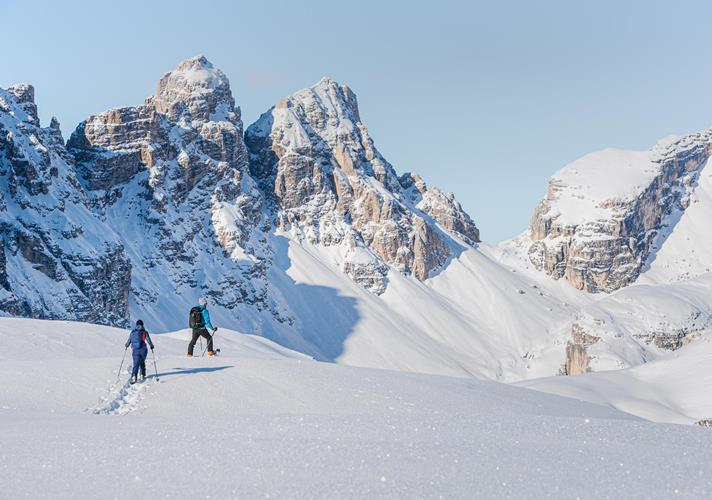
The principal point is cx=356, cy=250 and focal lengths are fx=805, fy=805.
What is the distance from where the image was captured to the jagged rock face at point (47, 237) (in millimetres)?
151375

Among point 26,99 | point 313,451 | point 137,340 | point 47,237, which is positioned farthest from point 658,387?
point 26,99

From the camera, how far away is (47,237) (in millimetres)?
166375

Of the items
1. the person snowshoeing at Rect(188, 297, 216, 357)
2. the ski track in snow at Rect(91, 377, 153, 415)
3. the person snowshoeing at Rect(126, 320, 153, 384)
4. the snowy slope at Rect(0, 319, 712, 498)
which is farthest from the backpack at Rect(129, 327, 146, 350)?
the person snowshoeing at Rect(188, 297, 216, 357)

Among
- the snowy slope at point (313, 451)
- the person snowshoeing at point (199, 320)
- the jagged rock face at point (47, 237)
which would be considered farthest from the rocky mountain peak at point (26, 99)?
the snowy slope at point (313, 451)

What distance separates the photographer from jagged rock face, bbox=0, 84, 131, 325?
151 metres

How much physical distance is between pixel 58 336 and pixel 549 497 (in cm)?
2907

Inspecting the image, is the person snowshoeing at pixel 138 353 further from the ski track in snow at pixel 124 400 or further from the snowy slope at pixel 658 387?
the snowy slope at pixel 658 387

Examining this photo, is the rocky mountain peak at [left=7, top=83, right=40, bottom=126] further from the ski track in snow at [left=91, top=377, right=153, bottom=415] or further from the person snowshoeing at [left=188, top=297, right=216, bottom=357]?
the ski track in snow at [left=91, top=377, right=153, bottom=415]

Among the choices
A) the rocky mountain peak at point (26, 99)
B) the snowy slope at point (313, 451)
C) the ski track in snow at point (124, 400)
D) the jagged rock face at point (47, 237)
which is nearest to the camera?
the snowy slope at point (313, 451)

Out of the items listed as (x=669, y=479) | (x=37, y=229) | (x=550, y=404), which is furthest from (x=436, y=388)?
(x=37, y=229)

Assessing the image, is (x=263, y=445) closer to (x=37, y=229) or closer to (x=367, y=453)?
(x=367, y=453)

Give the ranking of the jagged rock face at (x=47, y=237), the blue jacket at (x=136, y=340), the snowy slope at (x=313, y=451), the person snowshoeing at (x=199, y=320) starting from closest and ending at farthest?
the snowy slope at (x=313, y=451) < the blue jacket at (x=136, y=340) < the person snowshoeing at (x=199, y=320) < the jagged rock face at (x=47, y=237)

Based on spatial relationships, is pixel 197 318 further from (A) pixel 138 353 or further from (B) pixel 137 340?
(A) pixel 138 353

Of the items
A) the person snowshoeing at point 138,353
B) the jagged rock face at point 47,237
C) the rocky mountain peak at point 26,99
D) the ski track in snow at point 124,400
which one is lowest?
the ski track in snow at point 124,400
